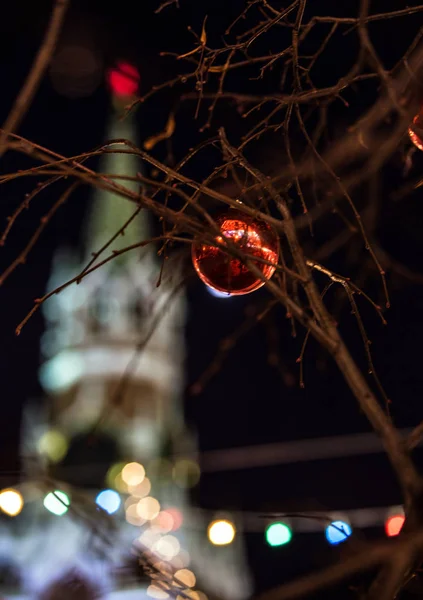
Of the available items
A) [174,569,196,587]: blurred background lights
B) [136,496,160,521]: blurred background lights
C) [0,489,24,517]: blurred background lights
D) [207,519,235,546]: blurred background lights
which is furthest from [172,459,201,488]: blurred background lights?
[174,569,196,587]: blurred background lights

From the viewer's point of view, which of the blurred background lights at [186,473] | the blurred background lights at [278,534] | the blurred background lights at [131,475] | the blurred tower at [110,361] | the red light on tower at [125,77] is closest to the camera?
the red light on tower at [125,77]

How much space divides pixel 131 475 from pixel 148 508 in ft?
6.73

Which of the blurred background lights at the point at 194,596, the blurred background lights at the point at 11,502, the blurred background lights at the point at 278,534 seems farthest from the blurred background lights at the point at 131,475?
the blurred background lights at the point at 194,596

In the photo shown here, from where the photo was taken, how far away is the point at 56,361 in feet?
116

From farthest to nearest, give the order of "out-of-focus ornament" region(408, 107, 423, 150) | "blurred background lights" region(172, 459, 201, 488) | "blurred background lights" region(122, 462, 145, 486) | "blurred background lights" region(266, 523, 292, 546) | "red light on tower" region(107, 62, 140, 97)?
"blurred background lights" region(172, 459, 201, 488), "blurred background lights" region(122, 462, 145, 486), "blurred background lights" region(266, 523, 292, 546), "red light on tower" region(107, 62, 140, 97), "out-of-focus ornament" region(408, 107, 423, 150)

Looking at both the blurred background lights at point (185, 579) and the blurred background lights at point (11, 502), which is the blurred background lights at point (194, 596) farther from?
the blurred background lights at point (11, 502)

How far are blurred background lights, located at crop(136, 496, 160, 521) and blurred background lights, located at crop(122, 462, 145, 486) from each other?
1.30m

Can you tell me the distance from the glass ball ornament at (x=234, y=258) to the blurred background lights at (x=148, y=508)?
A: 26658 mm

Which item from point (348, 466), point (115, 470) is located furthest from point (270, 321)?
point (115, 470)

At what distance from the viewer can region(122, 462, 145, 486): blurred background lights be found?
30531mm

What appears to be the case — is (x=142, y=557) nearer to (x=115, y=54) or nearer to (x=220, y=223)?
(x=220, y=223)

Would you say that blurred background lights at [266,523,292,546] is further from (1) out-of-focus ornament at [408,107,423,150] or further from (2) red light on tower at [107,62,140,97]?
(1) out-of-focus ornament at [408,107,423,150]

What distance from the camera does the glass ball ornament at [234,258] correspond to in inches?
85.2

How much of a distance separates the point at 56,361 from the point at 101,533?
3379 cm
